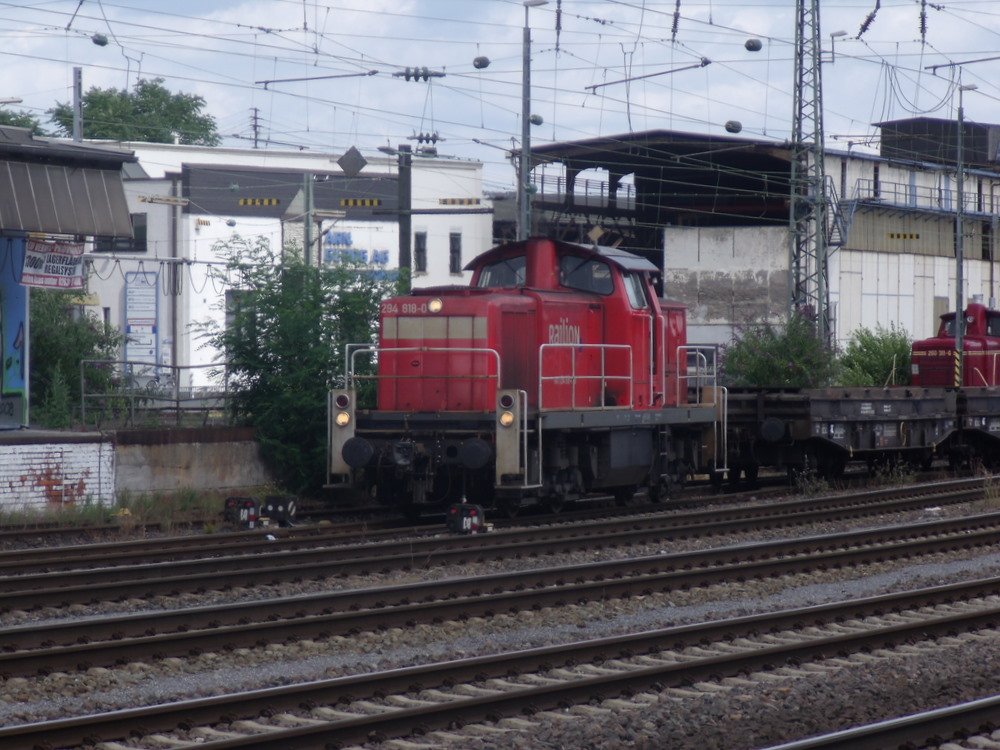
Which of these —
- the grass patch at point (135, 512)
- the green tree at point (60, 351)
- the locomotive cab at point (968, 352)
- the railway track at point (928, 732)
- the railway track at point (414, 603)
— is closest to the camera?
the railway track at point (928, 732)

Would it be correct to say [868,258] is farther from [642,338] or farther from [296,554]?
[296,554]

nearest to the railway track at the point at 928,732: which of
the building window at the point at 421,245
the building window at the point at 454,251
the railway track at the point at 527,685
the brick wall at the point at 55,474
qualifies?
the railway track at the point at 527,685

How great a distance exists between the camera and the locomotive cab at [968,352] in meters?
27.1

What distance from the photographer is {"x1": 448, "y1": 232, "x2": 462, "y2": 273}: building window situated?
5450 centimetres

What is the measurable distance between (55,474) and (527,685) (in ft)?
36.6

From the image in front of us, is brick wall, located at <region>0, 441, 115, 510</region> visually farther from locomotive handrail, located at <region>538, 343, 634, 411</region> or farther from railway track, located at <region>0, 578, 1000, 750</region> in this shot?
railway track, located at <region>0, 578, 1000, 750</region>

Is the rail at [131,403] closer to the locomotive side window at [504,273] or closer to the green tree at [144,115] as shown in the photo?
the locomotive side window at [504,273]

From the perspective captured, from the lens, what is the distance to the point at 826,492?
65.0ft

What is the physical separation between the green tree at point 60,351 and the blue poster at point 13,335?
1.27m

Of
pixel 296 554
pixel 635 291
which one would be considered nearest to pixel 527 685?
pixel 296 554

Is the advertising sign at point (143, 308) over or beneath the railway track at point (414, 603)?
over

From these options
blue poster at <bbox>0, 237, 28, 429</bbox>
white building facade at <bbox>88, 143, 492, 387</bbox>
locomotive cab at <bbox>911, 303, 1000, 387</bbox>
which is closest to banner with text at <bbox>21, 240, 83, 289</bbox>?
blue poster at <bbox>0, 237, 28, 429</bbox>

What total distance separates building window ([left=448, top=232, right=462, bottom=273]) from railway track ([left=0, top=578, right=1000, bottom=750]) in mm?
45106

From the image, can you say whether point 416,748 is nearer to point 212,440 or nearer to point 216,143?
point 212,440
